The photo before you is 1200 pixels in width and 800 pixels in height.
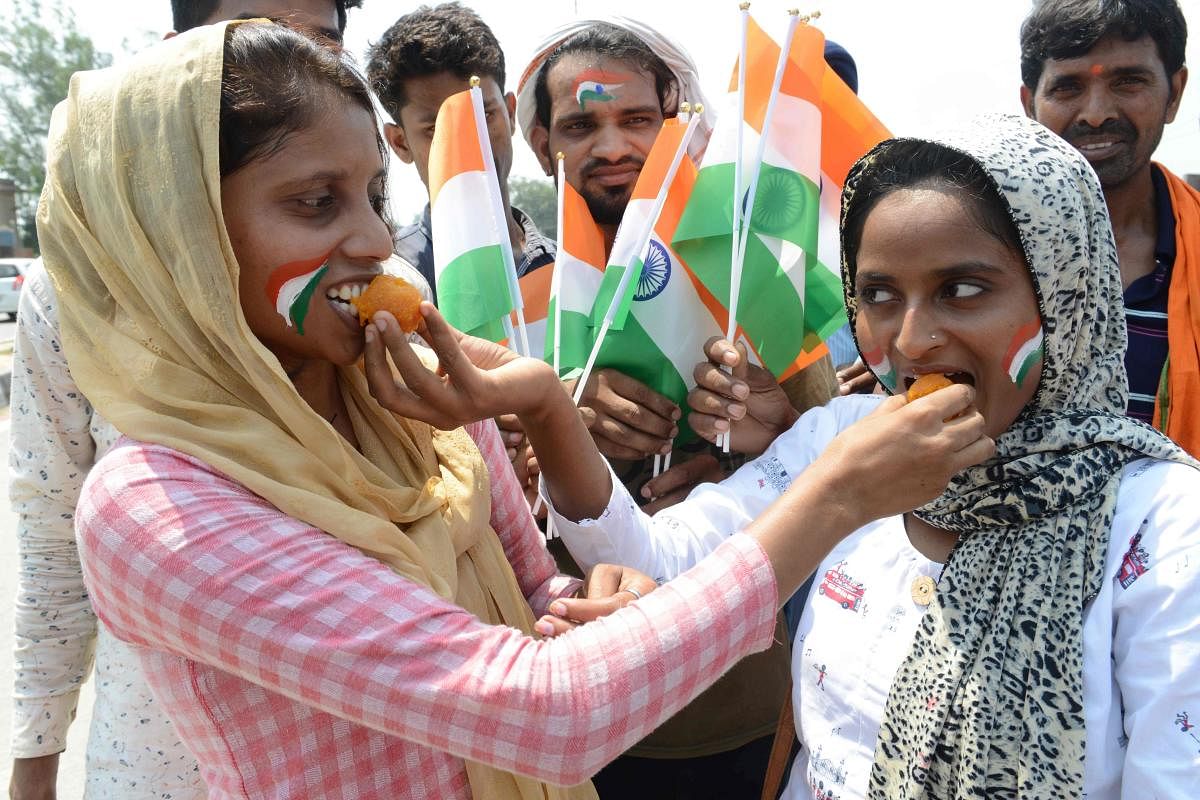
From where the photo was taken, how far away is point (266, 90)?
1.39m

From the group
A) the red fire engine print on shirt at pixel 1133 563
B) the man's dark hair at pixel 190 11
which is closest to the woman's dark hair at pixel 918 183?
the red fire engine print on shirt at pixel 1133 563

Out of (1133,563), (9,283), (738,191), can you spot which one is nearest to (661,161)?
(738,191)

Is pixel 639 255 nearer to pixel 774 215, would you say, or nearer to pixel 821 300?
pixel 774 215

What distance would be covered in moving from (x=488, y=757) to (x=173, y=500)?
1.71 feet

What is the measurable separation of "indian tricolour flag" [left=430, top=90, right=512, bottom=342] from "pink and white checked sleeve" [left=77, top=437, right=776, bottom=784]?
1356 mm

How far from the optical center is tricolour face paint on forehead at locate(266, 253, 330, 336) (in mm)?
1422

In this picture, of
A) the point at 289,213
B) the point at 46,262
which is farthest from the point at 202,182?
the point at 46,262

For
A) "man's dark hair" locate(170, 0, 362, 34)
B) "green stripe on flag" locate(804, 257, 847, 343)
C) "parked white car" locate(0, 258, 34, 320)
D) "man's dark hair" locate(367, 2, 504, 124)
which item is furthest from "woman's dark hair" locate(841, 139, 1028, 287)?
"parked white car" locate(0, 258, 34, 320)

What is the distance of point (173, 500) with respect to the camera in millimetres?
1225

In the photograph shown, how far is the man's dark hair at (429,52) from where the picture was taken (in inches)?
141

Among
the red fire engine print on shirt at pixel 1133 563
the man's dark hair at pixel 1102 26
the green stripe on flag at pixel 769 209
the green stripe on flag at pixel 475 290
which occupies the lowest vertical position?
the red fire engine print on shirt at pixel 1133 563

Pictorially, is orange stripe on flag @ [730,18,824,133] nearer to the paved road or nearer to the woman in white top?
the woman in white top

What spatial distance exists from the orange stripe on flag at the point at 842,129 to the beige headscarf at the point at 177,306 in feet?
5.61

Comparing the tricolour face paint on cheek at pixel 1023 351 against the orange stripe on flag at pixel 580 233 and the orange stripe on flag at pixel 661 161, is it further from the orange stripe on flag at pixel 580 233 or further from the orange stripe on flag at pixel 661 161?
the orange stripe on flag at pixel 580 233
